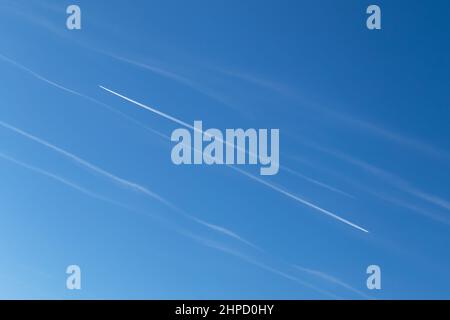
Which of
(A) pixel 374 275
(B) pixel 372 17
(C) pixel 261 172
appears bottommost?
(A) pixel 374 275
